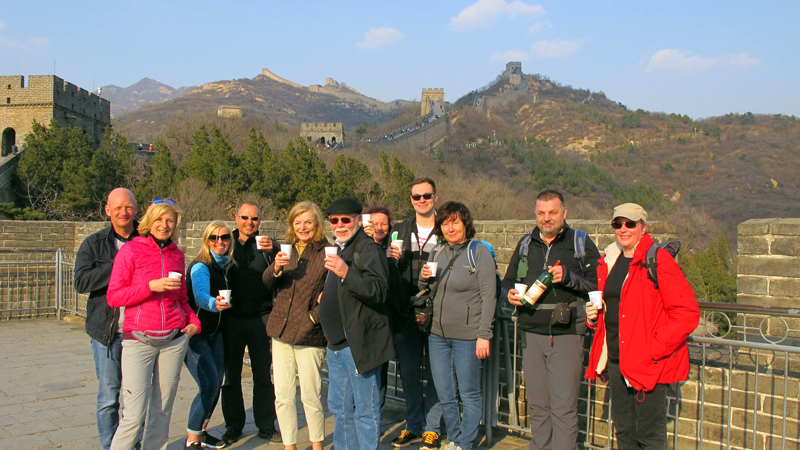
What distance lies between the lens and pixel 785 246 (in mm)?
4555

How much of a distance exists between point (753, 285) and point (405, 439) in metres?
3.05

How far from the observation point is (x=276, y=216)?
3759 cm

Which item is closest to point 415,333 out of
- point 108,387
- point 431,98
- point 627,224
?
point 627,224

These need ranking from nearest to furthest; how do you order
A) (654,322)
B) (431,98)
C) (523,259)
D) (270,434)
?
(654,322) < (523,259) < (270,434) < (431,98)

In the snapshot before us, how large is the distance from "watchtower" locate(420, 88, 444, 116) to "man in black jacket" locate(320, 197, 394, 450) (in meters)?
107

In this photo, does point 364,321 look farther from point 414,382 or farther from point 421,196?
point 421,196

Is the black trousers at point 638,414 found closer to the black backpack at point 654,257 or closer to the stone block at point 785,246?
the black backpack at point 654,257

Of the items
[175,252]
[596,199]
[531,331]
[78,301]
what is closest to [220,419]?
[175,252]

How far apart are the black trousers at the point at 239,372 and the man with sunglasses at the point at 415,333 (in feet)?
3.59

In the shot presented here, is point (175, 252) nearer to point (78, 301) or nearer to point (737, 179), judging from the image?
point (78, 301)

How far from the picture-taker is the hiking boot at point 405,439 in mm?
4708

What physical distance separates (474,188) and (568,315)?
4735 centimetres

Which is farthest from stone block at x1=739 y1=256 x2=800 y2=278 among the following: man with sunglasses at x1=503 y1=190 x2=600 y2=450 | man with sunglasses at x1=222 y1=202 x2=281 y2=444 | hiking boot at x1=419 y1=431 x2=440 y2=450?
man with sunglasses at x1=222 y1=202 x2=281 y2=444

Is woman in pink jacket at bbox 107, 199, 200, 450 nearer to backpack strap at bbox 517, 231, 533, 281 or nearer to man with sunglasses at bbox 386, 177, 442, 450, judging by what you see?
man with sunglasses at bbox 386, 177, 442, 450
